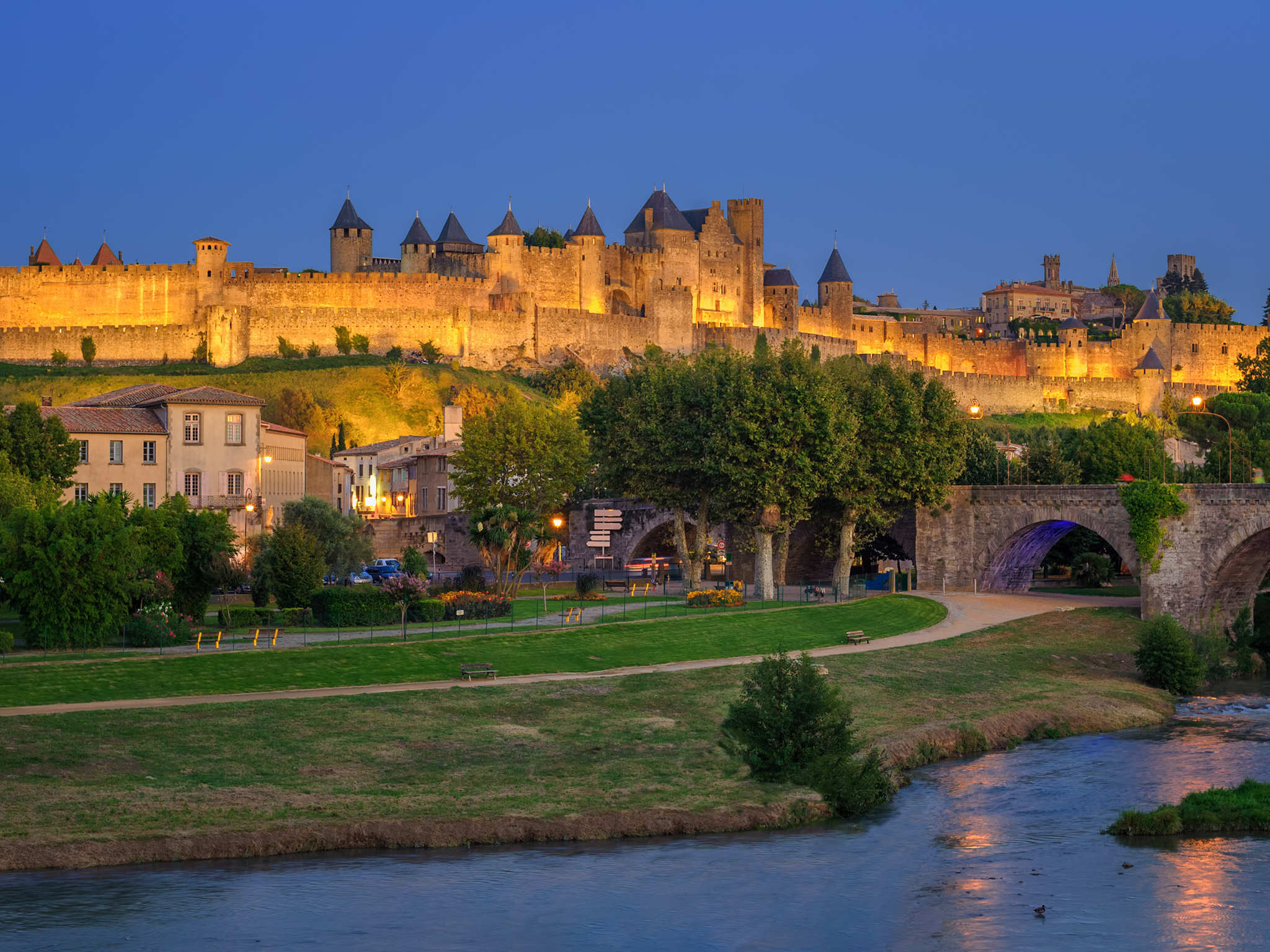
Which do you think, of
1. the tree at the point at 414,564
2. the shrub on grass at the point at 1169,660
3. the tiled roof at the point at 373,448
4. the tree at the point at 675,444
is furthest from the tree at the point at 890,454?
the tiled roof at the point at 373,448

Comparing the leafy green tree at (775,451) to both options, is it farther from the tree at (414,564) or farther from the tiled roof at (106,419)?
the tiled roof at (106,419)

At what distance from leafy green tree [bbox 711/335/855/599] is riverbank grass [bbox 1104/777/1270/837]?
77.1ft

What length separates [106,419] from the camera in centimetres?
6088

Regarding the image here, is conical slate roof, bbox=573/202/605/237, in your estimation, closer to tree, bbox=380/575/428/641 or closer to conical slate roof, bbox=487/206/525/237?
conical slate roof, bbox=487/206/525/237

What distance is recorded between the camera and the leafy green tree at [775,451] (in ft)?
160

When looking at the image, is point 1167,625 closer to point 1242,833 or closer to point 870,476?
point 870,476

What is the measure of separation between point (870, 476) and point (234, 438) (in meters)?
27.0

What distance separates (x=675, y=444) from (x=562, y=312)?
6897 cm

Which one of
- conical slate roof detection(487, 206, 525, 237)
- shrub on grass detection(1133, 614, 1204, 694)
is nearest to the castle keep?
conical slate roof detection(487, 206, 525, 237)

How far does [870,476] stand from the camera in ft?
169

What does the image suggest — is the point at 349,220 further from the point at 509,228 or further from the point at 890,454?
the point at 890,454

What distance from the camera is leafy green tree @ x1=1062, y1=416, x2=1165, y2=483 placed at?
66188 mm

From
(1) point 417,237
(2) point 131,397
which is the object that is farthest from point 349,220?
(2) point 131,397

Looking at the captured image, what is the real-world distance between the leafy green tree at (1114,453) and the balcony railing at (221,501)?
35.2 meters
